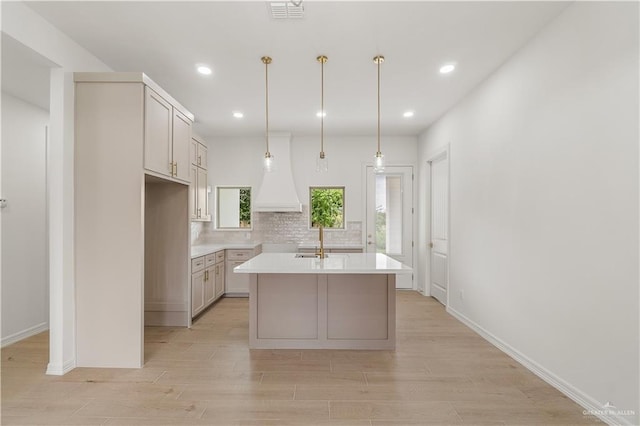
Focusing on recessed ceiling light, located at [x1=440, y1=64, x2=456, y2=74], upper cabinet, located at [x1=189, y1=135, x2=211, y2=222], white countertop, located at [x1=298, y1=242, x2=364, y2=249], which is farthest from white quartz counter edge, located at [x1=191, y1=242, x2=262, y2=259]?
recessed ceiling light, located at [x1=440, y1=64, x2=456, y2=74]

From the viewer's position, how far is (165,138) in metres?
3.24

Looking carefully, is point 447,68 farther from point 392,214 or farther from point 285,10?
point 392,214

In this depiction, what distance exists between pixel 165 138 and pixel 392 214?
159 inches

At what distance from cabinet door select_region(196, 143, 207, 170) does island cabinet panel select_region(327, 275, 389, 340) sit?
3.26 meters

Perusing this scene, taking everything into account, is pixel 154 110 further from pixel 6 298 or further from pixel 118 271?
pixel 6 298

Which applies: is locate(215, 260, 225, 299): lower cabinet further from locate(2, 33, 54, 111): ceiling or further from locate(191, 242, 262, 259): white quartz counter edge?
locate(2, 33, 54, 111): ceiling

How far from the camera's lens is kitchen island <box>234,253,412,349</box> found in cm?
326

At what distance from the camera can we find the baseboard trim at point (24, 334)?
11.0 ft

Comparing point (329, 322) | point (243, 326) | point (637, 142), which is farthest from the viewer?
point (243, 326)

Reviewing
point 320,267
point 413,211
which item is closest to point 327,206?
point 413,211

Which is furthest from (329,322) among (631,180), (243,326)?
(631,180)

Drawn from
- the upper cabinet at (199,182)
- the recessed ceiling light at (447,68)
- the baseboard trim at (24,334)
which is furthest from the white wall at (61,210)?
the recessed ceiling light at (447,68)

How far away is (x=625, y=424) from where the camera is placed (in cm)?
194

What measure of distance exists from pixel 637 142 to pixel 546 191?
0.76 metres
